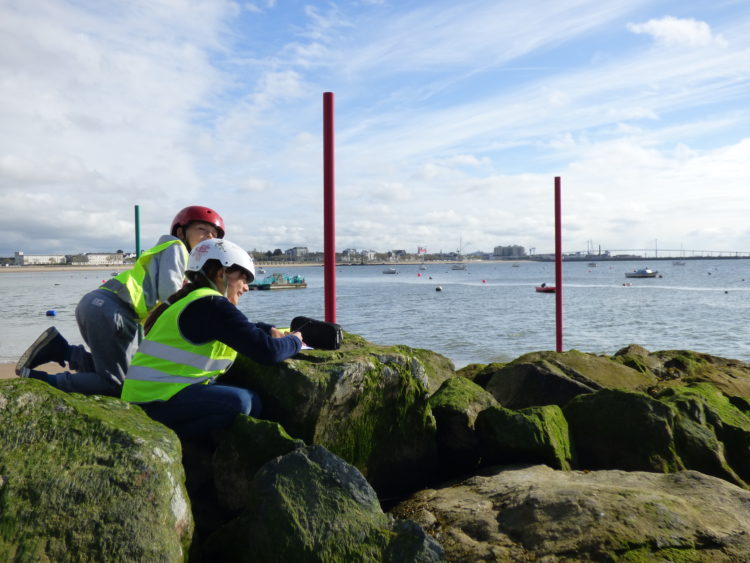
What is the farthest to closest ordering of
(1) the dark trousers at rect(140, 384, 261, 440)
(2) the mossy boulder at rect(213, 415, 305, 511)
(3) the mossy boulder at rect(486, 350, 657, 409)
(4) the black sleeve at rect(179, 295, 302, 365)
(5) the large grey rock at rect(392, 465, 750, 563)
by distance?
(3) the mossy boulder at rect(486, 350, 657, 409), (1) the dark trousers at rect(140, 384, 261, 440), (4) the black sleeve at rect(179, 295, 302, 365), (2) the mossy boulder at rect(213, 415, 305, 511), (5) the large grey rock at rect(392, 465, 750, 563)

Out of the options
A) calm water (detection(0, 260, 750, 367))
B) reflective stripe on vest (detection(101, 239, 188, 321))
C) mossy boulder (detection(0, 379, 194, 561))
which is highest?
reflective stripe on vest (detection(101, 239, 188, 321))

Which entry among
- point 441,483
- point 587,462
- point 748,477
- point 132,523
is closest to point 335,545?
point 132,523

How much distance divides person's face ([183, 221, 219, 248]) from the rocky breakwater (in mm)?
1581

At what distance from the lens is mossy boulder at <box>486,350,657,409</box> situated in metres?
7.67

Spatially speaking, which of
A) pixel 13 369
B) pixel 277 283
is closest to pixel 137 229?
pixel 13 369

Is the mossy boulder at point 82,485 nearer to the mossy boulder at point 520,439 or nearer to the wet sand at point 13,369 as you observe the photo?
the mossy boulder at point 520,439

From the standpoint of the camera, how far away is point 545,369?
788 centimetres

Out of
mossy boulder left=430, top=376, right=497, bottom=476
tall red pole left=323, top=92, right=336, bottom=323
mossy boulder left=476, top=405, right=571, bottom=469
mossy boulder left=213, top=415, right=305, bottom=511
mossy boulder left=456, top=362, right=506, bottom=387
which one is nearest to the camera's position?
mossy boulder left=213, top=415, right=305, bottom=511

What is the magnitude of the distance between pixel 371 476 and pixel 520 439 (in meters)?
1.22

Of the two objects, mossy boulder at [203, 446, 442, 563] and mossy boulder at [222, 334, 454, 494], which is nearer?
mossy boulder at [203, 446, 442, 563]

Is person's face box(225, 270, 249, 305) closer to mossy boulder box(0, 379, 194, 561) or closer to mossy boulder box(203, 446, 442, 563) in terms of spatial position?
mossy boulder box(0, 379, 194, 561)

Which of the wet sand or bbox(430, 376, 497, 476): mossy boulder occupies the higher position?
bbox(430, 376, 497, 476): mossy boulder

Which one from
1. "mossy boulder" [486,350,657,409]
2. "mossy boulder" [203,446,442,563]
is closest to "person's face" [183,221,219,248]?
"mossy boulder" [203,446,442,563]

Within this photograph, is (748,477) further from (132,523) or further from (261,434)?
(132,523)
